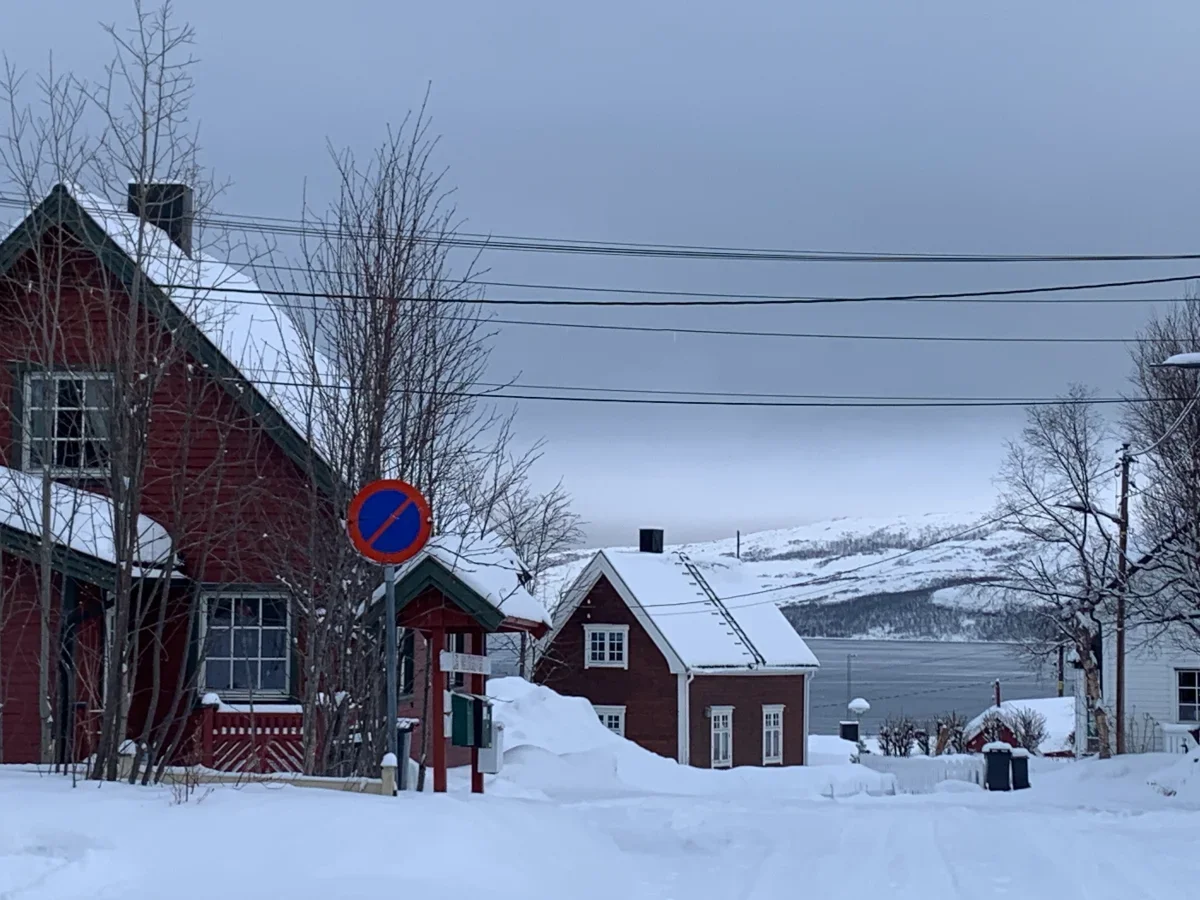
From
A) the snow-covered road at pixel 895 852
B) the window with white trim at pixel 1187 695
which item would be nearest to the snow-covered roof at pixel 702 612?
the window with white trim at pixel 1187 695

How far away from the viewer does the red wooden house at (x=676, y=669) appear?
43375 millimetres

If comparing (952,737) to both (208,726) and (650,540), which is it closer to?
(650,540)

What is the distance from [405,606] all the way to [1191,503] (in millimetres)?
23185

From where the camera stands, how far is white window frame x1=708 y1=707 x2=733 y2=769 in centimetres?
4334

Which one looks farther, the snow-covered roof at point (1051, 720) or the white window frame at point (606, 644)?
the snow-covered roof at point (1051, 720)

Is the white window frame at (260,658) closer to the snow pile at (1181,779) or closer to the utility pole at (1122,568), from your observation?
the snow pile at (1181,779)

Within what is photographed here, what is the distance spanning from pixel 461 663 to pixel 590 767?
37.9 ft

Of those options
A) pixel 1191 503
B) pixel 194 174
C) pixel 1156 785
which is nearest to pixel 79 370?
pixel 194 174

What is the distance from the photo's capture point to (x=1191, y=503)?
32.0 m

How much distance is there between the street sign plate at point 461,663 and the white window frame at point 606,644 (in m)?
31.3

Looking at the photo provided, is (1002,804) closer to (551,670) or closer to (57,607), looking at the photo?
(57,607)

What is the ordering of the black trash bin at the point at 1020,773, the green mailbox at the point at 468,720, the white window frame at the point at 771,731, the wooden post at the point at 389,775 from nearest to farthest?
the wooden post at the point at 389,775
the green mailbox at the point at 468,720
the black trash bin at the point at 1020,773
the white window frame at the point at 771,731

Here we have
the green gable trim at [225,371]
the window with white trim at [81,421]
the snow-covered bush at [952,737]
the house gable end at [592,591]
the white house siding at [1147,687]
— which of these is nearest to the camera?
the window with white trim at [81,421]

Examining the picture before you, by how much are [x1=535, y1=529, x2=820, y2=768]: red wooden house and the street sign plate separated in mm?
30183
